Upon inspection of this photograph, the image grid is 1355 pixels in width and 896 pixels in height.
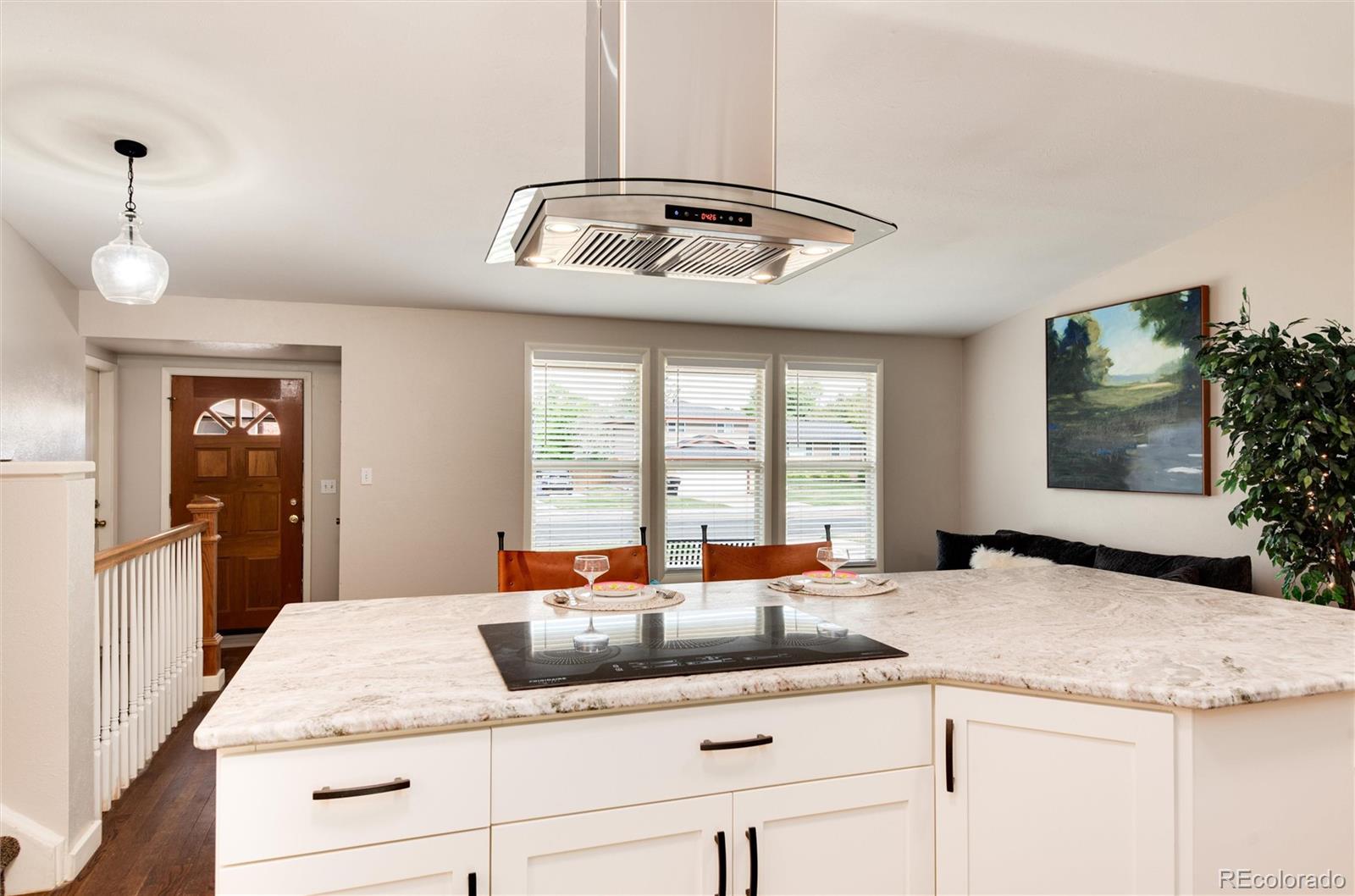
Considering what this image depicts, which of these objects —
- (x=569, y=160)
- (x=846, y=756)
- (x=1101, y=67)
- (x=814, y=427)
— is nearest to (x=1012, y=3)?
(x=1101, y=67)

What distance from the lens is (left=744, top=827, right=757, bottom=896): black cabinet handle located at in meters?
1.37

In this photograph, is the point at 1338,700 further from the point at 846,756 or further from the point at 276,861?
the point at 276,861

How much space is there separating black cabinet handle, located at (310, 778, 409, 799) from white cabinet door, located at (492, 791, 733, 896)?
0.18 metres

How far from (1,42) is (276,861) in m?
2.57

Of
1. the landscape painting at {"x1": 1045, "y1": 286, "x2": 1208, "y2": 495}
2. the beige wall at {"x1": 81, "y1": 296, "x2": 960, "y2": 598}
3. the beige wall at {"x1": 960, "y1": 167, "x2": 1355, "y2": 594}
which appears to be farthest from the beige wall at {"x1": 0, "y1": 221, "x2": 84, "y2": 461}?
the beige wall at {"x1": 960, "y1": 167, "x2": 1355, "y2": 594}

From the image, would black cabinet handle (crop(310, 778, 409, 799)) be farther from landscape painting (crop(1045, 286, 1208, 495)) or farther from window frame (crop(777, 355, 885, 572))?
window frame (crop(777, 355, 885, 572))

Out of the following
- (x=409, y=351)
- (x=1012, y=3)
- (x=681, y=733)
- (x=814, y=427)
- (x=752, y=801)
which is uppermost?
(x=1012, y=3)

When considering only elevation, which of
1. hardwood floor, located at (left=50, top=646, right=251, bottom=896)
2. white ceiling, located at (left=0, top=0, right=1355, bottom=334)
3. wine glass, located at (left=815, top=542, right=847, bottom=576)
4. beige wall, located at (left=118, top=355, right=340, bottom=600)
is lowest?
hardwood floor, located at (left=50, top=646, right=251, bottom=896)

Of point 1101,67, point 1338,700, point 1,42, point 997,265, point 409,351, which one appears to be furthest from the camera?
point 409,351

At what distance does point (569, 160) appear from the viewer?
10.1 ft

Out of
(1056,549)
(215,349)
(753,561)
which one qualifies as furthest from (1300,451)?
(215,349)

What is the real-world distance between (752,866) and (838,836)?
0.60 ft

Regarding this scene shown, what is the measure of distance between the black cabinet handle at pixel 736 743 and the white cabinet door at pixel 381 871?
15.4 inches

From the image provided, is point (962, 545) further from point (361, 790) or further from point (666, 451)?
point (361, 790)
